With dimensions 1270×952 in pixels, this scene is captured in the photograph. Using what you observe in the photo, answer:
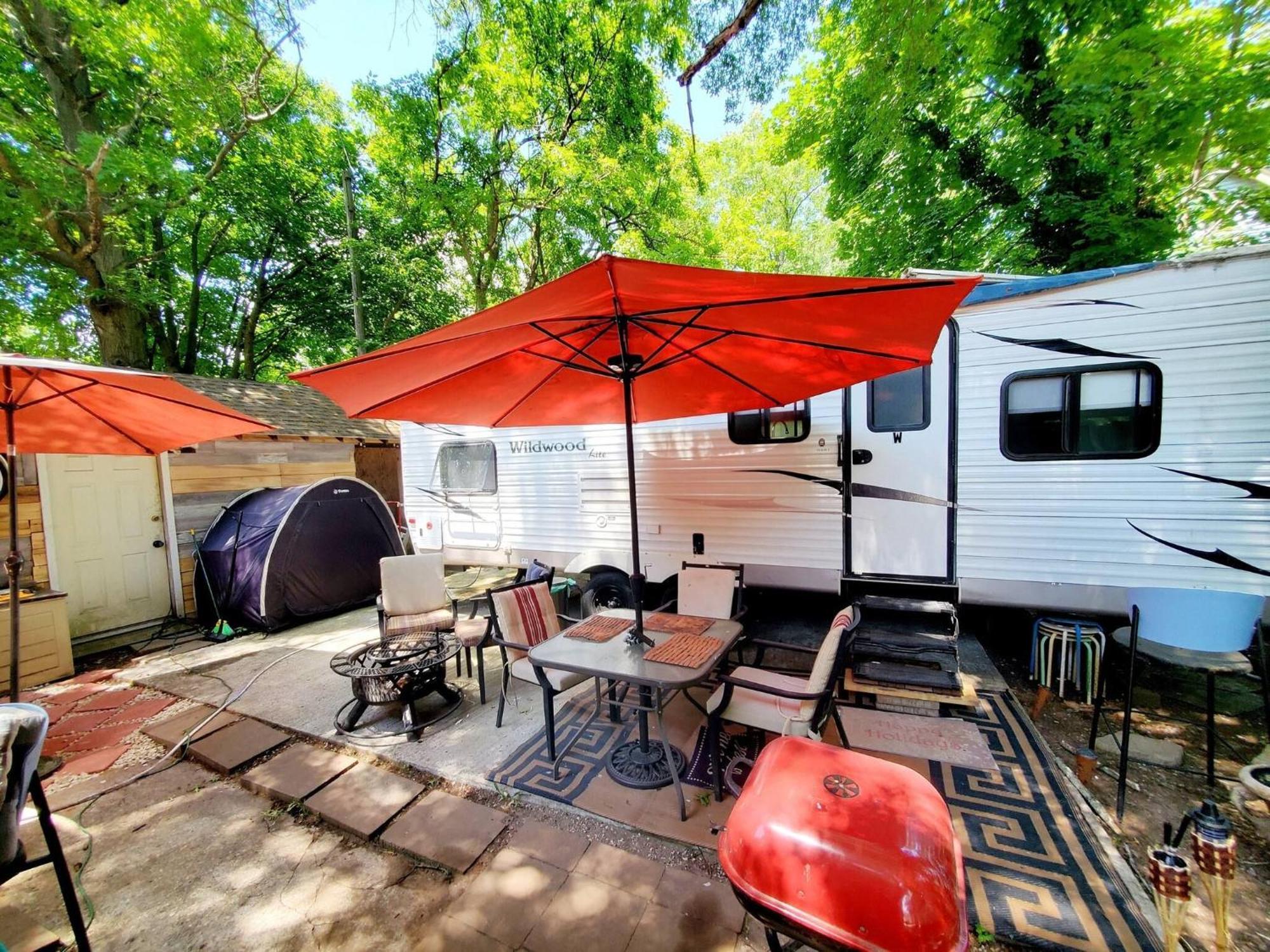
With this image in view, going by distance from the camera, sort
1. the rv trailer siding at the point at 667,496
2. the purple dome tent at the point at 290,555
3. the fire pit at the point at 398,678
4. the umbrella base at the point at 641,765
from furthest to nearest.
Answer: the purple dome tent at the point at 290,555 → the rv trailer siding at the point at 667,496 → the fire pit at the point at 398,678 → the umbrella base at the point at 641,765

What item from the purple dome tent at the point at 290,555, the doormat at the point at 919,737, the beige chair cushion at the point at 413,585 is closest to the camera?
the doormat at the point at 919,737

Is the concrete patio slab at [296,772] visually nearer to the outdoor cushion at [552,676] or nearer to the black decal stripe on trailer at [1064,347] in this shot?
the outdoor cushion at [552,676]

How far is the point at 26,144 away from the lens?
6.27 m

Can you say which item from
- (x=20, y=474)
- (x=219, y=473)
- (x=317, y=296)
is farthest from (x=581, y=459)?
(x=317, y=296)

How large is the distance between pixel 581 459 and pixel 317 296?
12132 millimetres

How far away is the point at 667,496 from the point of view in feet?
15.9

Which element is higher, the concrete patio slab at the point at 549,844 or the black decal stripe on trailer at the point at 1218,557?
the black decal stripe on trailer at the point at 1218,557

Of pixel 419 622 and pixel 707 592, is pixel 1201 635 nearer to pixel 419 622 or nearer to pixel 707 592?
pixel 707 592

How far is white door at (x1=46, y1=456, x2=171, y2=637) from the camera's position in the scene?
5328 mm

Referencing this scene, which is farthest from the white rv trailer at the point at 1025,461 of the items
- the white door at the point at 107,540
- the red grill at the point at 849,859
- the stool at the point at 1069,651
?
the white door at the point at 107,540

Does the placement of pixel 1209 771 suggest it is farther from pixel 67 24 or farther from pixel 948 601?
pixel 67 24

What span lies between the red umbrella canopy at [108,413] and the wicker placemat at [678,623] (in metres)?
2.71

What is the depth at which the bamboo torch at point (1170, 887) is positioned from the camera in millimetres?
1360

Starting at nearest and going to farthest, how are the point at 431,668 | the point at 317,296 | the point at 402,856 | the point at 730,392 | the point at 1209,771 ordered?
the point at 402,856 → the point at 1209,771 → the point at 730,392 → the point at 431,668 → the point at 317,296
